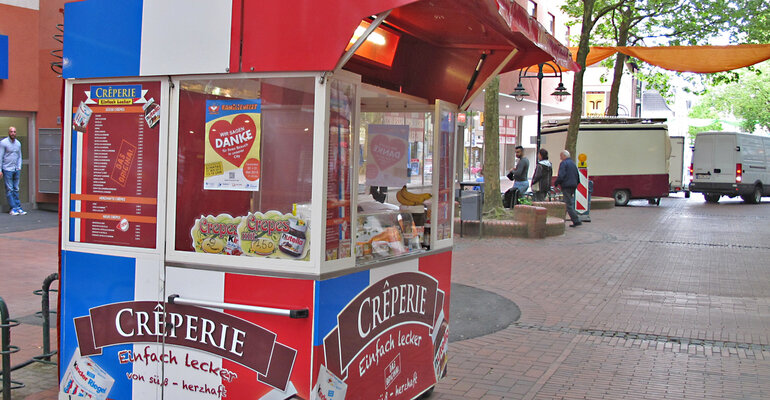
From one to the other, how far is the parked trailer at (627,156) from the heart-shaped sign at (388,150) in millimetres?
20722

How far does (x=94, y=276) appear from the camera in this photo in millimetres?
4184

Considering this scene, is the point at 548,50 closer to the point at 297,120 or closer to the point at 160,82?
the point at 297,120

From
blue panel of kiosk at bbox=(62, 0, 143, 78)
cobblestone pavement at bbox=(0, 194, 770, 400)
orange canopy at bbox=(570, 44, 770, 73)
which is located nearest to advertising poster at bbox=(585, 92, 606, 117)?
cobblestone pavement at bbox=(0, 194, 770, 400)

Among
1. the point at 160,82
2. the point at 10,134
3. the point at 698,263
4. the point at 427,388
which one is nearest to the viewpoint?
the point at 160,82

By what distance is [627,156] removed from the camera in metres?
24.2

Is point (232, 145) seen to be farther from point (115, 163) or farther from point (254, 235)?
point (115, 163)

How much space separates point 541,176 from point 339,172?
14.0 m

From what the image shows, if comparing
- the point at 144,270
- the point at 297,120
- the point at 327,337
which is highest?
the point at 297,120

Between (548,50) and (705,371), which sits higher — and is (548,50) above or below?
above

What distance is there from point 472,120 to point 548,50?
26.5m

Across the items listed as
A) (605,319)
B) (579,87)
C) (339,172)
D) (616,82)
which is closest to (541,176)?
(579,87)

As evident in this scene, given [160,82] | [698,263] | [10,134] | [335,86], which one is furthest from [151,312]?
[10,134]

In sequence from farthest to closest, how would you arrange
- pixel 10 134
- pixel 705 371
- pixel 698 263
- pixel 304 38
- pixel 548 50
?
pixel 10 134 < pixel 698 263 < pixel 705 371 < pixel 548 50 < pixel 304 38

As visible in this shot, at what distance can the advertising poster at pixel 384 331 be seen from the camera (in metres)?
3.73
